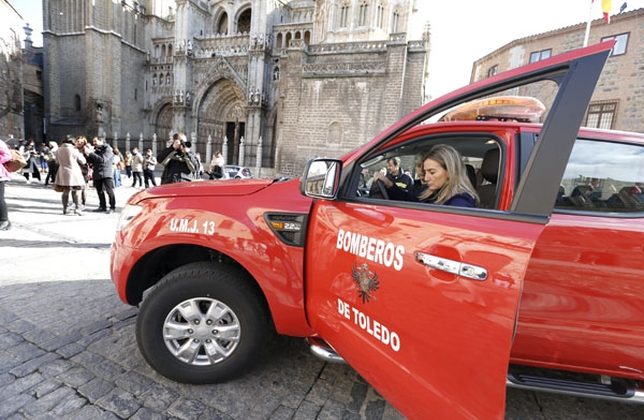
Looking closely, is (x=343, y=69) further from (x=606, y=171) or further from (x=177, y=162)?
(x=606, y=171)

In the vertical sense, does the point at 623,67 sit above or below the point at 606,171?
above

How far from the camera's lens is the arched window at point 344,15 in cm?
2594

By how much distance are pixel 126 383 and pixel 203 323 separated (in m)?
0.69

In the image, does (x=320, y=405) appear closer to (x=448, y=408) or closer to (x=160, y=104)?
(x=448, y=408)

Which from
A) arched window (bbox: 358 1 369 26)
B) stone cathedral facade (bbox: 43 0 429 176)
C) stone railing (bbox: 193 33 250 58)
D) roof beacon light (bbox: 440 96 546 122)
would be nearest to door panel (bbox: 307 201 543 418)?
roof beacon light (bbox: 440 96 546 122)

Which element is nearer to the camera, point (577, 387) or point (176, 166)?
point (577, 387)

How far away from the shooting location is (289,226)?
192cm

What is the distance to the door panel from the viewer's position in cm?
110

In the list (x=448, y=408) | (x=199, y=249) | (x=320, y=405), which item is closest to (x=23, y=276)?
(x=199, y=249)

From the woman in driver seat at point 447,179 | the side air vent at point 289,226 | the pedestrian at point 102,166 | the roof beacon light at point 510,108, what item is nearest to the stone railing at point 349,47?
the pedestrian at point 102,166

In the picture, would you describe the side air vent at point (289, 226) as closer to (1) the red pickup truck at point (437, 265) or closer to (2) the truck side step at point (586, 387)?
(1) the red pickup truck at point (437, 265)

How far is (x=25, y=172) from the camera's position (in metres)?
12.5

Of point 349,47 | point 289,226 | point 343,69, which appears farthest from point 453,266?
point 349,47

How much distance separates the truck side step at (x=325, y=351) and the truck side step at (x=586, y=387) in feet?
3.03
